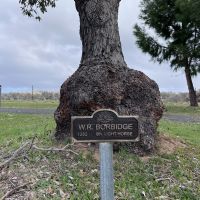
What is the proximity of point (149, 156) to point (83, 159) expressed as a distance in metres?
1.10

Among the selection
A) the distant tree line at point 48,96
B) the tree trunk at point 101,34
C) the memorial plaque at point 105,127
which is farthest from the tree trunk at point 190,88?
the memorial plaque at point 105,127

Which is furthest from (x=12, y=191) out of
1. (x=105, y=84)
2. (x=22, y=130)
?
(x=22, y=130)

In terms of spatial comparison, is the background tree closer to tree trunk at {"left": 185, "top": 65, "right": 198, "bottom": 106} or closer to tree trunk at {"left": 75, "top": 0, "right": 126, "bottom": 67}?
tree trunk at {"left": 185, "top": 65, "right": 198, "bottom": 106}

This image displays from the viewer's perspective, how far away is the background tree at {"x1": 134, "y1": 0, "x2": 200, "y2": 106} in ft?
104

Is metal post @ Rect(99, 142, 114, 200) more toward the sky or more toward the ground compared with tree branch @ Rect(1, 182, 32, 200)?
more toward the sky

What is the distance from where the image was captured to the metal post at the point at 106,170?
4.93 meters

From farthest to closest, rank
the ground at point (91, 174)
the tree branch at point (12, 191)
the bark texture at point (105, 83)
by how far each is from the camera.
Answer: the bark texture at point (105, 83) → the ground at point (91, 174) → the tree branch at point (12, 191)

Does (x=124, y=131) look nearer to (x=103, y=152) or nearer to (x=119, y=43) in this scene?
(x=103, y=152)

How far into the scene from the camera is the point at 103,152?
4957mm

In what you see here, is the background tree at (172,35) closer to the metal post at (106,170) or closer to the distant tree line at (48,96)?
the distant tree line at (48,96)

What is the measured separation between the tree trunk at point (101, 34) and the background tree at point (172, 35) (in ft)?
74.1

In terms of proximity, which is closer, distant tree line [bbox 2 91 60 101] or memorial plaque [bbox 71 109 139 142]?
memorial plaque [bbox 71 109 139 142]

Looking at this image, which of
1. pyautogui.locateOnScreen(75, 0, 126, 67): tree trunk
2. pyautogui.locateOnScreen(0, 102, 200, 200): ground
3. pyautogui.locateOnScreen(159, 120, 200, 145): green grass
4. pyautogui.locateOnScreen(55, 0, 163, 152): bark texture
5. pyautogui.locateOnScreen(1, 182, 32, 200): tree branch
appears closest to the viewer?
pyautogui.locateOnScreen(1, 182, 32, 200): tree branch

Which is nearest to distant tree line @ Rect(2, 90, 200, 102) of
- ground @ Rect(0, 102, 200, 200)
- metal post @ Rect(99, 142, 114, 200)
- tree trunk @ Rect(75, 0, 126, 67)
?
tree trunk @ Rect(75, 0, 126, 67)
